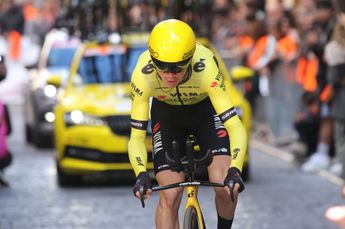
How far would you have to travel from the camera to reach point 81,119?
14.8 m

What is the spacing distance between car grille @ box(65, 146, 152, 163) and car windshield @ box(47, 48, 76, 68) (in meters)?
6.67

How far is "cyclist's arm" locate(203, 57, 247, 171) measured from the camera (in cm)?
802

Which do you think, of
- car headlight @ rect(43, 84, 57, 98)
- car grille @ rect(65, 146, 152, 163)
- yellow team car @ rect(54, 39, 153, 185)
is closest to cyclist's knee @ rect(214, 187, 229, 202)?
yellow team car @ rect(54, 39, 153, 185)

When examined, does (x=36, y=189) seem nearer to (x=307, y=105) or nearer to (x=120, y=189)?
(x=120, y=189)

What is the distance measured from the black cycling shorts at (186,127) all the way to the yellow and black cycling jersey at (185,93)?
0.20 metres

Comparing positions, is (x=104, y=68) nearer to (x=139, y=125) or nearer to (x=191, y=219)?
(x=139, y=125)

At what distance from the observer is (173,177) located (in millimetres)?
8367

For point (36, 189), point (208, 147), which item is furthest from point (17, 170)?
point (208, 147)

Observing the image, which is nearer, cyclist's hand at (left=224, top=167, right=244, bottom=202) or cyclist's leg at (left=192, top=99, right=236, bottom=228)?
cyclist's hand at (left=224, top=167, right=244, bottom=202)

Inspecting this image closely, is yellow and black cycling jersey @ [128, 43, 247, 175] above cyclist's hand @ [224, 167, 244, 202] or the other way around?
above

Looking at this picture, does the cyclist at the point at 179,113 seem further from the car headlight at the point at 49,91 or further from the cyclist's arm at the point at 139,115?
the car headlight at the point at 49,91

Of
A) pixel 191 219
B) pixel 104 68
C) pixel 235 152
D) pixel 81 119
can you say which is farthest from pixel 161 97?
pixel 104 68

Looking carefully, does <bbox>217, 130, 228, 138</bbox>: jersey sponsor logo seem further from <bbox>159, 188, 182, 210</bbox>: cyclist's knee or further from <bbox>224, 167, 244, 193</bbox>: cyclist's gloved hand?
<bbox>224, 167, 244, 193</bbox>: cyclist's gloved hand

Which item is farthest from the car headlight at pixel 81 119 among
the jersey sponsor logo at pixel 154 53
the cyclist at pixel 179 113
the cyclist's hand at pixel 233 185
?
the cyclist's hand at pixel 233 185
